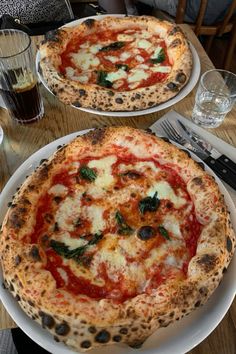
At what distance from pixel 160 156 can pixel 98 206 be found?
25 cm

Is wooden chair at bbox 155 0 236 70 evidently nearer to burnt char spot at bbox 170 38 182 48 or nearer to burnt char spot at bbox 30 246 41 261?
burnt char spot at bbox 170 38 182 48

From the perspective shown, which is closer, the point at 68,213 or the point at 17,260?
the point at 17,260

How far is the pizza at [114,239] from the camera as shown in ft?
3.11

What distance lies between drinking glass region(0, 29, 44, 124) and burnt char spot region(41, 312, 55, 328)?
2.67 feet

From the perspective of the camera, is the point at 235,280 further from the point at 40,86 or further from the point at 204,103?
the point at 40,86

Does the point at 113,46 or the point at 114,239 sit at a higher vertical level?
the point at 113,46

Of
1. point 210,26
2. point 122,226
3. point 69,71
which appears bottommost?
point 210,26

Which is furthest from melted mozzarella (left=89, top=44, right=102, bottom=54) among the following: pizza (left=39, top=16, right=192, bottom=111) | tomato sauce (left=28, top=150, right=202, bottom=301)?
tomato sauce (left=28, top=150, right=202, bottom=301)

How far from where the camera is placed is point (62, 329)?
0.92 metres

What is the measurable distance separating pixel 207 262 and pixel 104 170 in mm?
422

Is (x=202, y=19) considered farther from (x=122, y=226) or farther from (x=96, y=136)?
(x=122, y=226)

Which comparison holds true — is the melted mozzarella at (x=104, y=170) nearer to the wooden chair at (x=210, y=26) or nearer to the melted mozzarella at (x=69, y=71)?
the melted mozzarella at (x=69, y=71)

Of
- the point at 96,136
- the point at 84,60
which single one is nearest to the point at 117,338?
the point at 96,136

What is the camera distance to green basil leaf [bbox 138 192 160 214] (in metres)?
1.16
